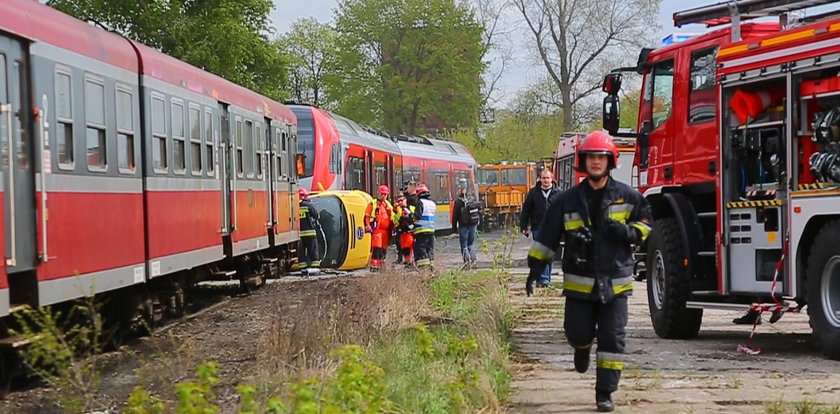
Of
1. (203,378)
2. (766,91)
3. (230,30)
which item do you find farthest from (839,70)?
(230,30)

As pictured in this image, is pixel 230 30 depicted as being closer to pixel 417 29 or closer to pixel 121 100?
pixel 417 29

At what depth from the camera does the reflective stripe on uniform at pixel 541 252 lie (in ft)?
28.4

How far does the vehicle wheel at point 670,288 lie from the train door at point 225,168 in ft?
21.9

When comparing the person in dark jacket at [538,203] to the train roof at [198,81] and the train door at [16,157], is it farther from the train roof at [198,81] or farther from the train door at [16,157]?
the train door at [16,157]

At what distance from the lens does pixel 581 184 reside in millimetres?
8742

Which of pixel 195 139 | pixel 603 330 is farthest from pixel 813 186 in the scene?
pixel 195 139

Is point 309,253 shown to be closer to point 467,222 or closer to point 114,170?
point 467,222

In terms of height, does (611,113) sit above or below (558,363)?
above

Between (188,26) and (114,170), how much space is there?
37.1m

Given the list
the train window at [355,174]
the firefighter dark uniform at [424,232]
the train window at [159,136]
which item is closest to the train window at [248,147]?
the firefighter dark uniform at [424,232]

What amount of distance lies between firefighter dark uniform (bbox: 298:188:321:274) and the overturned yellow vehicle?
0.29 feet

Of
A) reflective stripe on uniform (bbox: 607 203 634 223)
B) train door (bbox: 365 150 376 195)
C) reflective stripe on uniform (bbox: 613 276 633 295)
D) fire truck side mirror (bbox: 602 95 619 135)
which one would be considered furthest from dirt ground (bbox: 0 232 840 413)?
train door (bbox: 365 150 376 195)

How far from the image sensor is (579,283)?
8.59 meters

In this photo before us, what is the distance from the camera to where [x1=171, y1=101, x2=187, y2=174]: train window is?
14961 mm
